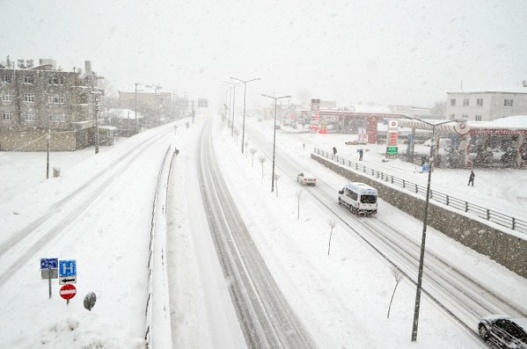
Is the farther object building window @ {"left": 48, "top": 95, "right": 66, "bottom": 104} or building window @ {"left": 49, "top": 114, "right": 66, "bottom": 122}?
building window @ {"left": 49, "top": 114, "right": 66, "bottom": 122}

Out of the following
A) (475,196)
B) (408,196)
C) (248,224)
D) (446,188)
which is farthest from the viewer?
(446,188)

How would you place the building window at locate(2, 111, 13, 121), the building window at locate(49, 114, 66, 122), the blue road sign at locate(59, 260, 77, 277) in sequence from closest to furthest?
the blue road sign at locate(59, 260, 77, 277) → the building window at locate(2, 111, 13, 121) → the building window at locate(49, 114, 66, 122)

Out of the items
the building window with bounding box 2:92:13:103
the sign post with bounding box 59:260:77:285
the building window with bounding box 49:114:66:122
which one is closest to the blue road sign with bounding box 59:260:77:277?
the sign post with bounding box 59:260:77:285

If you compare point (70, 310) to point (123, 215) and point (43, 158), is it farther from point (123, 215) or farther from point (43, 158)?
point (43, 158)

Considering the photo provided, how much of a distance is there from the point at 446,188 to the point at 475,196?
3.13 meters

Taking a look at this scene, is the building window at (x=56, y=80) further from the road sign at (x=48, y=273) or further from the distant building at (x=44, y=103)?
the road sign at (x=48, y=273)

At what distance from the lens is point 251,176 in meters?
Result: 45.5

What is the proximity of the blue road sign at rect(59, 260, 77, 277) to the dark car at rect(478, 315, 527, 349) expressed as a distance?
16979mm

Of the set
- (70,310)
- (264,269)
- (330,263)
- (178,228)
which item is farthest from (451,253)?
(70,310)

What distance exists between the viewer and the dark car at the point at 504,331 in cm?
Result: 1475

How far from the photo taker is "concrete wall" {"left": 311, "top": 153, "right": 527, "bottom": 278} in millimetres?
22078

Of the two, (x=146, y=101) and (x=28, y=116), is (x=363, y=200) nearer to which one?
(x=28, y=116)

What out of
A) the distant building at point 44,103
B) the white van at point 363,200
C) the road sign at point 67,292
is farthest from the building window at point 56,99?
the road sign at point 67,292

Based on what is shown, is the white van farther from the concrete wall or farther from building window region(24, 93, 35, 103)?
building window region(24, 93, 35, 103)
